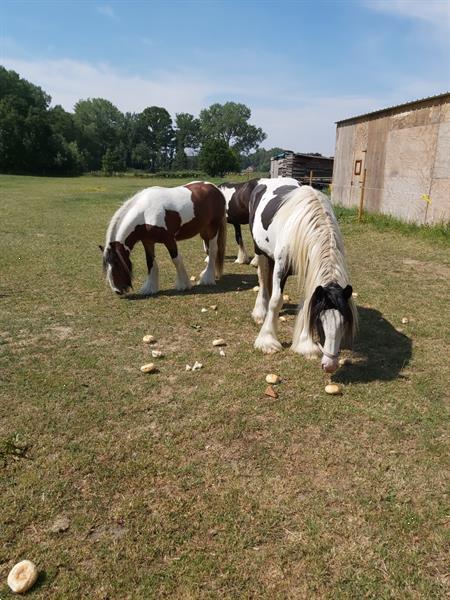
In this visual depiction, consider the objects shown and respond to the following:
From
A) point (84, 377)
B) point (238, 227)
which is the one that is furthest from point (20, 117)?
point (84, 377)

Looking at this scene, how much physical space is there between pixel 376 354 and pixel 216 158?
6212cm

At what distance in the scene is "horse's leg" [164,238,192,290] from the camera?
293 inches

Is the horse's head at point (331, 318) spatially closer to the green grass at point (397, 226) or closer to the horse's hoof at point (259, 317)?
the horse's hoof at point (259, 317)

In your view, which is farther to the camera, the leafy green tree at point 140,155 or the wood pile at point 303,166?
the leafy green tree at point 140,155

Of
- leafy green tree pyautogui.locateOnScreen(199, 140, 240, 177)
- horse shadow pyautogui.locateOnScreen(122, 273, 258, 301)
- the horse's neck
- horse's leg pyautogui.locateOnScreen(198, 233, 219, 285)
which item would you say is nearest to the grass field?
horse shadow pyautogui.locateOnScreen(122, 273, 258, 301)

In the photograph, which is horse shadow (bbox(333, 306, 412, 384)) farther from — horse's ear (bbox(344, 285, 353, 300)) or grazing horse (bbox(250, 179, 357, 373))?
horse's ear (bbox(344, 285, 353, 300))

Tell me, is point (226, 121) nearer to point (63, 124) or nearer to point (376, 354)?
point (63, 124)

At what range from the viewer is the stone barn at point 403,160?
12031 millimetres

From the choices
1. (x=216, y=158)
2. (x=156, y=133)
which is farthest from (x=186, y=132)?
(x=216, y=158)

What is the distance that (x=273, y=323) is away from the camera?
5.25m

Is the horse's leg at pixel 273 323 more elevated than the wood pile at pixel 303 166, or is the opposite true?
the wood pile at pixel 303 166

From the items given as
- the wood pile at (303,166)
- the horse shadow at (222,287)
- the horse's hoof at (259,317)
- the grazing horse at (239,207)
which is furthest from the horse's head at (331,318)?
the wood pile at (303,166)

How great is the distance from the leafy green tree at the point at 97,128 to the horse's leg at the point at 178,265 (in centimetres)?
8215

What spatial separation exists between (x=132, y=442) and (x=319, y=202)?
3.35 metres
